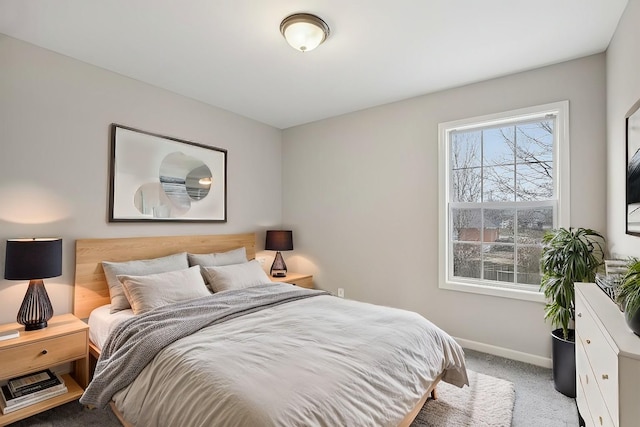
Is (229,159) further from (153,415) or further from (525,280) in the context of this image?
(525,280)

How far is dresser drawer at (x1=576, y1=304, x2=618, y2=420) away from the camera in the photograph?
1087 millimetres

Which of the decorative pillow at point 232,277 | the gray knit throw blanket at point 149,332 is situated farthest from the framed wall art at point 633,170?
the decorative pillow at point 232,277

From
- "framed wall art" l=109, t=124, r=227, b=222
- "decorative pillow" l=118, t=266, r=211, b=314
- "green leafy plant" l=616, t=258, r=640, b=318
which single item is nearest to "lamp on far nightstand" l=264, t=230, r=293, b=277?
"framed wall art" l=109, t=124, r=227, b=222

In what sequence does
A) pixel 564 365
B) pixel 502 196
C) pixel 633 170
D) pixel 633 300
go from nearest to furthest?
1. pixel 633 300
2. pixel 633 170
3. pixel 564 365
4. pixel 502 196

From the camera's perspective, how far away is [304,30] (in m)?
2.15

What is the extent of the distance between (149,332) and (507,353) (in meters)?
2.92

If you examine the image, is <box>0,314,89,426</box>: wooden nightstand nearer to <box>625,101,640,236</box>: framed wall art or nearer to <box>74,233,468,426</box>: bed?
<box>74,233,468,426</box>: bed

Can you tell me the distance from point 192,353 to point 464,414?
68.7 inches

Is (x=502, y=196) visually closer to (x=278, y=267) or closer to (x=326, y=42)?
(x=326, y=42)

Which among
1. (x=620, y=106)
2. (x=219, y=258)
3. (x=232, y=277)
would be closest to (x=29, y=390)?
(x=232, y=277)

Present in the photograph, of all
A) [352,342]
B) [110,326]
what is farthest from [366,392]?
[110,326]

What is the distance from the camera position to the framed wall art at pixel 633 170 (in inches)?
66.7

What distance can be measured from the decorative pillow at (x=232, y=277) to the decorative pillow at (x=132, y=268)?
0.85 feet

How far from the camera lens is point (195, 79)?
304 centimetres
